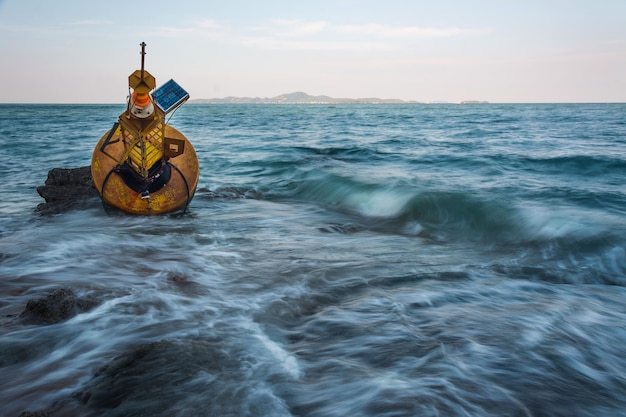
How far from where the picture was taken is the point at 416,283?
234 inches

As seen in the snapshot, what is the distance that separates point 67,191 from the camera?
10.6 metres

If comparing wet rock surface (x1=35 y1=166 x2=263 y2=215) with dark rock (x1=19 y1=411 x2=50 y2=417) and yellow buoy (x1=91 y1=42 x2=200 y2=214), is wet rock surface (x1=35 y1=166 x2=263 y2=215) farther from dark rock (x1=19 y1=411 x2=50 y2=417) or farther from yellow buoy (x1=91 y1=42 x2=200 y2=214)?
dark rock (x1=19 y1=411 x2=50 y2=417)

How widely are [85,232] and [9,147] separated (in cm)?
1865

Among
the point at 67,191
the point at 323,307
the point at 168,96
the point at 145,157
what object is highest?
the point at 168,96

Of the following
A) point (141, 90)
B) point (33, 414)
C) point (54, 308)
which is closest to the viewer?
point (33, 414)

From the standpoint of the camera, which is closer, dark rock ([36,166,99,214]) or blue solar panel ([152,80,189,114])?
blue solar panel ([152,80,189,114])

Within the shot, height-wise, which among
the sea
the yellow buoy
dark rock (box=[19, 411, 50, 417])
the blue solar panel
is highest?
the blue solar panel

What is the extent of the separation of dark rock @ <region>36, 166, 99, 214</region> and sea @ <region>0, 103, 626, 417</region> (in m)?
0.35

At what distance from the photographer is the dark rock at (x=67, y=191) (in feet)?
32.5

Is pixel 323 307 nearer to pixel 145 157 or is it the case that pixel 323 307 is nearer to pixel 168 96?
pixel 145 157

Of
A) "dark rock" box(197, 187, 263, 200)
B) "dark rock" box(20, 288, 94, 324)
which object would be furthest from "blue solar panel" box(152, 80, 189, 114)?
"dark rock" box(20, 288, 94, 324)

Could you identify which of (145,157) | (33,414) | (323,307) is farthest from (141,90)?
(33,414)

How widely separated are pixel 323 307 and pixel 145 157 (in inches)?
181

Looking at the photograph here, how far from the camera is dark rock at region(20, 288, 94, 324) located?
4477 mm
